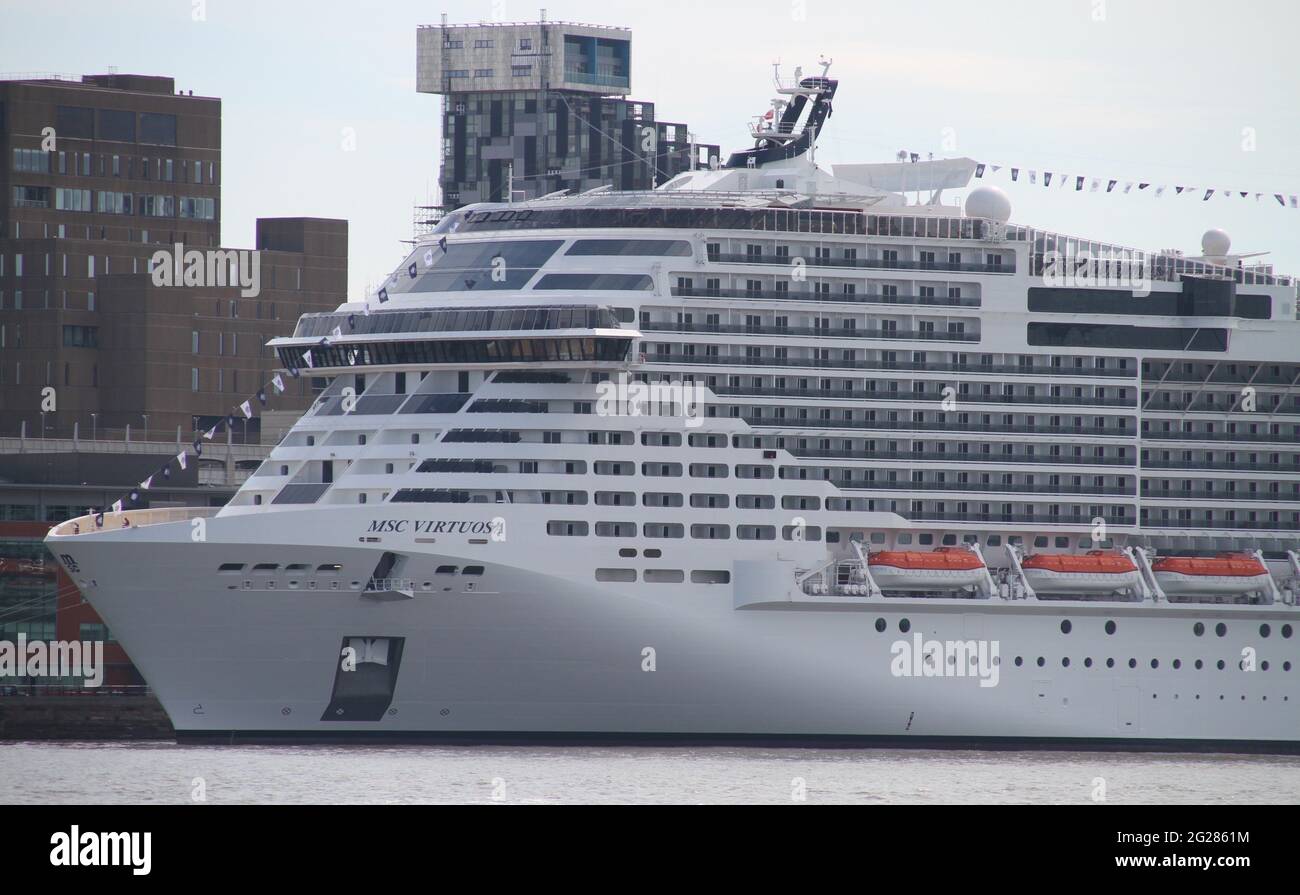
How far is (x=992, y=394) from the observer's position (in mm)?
59188

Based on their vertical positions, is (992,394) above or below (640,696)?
above

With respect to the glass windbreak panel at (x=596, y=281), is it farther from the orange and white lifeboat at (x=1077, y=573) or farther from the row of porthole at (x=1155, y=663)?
the row of porthole at (x=1155, y=663)

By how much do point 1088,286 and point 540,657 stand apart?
1714 cm

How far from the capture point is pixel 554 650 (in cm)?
5388

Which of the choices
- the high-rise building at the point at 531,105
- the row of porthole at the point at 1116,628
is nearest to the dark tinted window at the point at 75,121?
the high-rise building at the point at 531,105

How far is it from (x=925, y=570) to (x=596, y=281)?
10.1 metres

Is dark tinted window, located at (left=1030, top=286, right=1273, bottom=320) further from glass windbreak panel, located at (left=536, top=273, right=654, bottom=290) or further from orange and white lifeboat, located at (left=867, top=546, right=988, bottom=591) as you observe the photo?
glass windbreak panel, located at (left=536, top=273, right=654, bottom=290)

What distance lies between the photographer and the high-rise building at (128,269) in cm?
9819

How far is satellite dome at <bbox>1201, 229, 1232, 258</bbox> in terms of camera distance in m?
65.1

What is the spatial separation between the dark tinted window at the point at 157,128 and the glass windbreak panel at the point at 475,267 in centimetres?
4940

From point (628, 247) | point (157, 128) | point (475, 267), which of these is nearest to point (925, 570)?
point (628, 247)
